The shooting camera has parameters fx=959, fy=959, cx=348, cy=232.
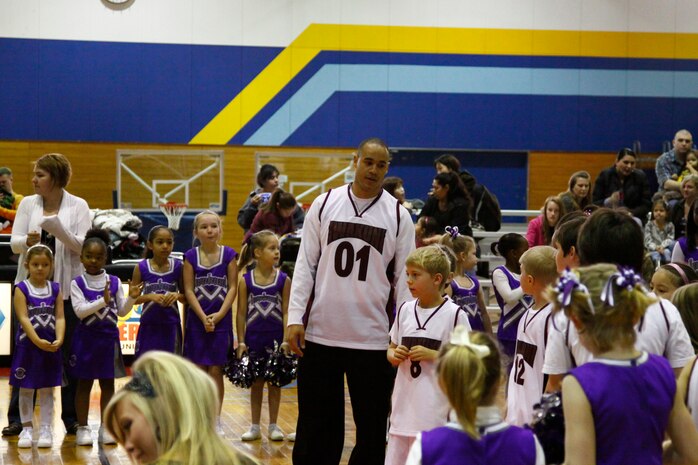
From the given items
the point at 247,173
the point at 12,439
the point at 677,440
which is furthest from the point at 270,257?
the point at 247,173

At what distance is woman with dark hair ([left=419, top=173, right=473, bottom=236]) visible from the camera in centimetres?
800

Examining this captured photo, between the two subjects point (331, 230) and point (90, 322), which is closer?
point (331, 230)

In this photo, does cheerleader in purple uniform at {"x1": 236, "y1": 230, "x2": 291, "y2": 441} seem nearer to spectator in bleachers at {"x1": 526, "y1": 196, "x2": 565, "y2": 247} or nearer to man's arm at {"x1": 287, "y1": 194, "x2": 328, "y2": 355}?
man's arm at {"x1": 287, "y1": 194, "x2": 328, "y2": 355}

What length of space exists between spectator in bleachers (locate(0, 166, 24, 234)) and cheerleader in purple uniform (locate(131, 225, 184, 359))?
5473mm

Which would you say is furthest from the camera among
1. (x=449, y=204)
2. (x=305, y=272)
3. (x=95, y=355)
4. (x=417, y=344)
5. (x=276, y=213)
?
(x=276, y=213)

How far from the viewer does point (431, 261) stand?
4.32 m

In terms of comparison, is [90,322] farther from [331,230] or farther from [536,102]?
[536,102]

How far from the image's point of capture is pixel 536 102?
16984mm

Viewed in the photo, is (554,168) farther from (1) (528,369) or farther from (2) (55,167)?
(1) (528,369)

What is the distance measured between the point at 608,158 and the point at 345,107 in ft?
15.9

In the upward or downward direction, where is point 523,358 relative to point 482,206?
downward

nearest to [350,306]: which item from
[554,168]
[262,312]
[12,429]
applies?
[262,312]

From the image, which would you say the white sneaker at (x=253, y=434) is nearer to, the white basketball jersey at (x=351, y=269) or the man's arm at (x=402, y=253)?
the white basketball jersey at (x=351, y=269)

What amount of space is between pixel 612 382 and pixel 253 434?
13.5ft
